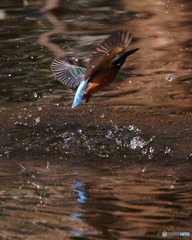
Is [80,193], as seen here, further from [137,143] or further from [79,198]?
[137,143]

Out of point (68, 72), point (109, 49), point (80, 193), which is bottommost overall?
point (80, 193)

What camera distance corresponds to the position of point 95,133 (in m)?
4.57

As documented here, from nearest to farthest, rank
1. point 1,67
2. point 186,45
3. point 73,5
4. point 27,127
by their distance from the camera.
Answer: point 27,127 → point 1,67 → point 186,45 → point 73,5

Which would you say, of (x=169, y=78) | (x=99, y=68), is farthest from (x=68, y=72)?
(x=169, y=78)

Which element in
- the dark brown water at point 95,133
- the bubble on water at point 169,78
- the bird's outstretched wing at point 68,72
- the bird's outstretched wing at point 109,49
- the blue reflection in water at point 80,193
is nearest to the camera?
the dark brown water at point 95,133

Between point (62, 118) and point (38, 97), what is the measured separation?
0.59m

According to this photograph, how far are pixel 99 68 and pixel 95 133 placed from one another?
947mm

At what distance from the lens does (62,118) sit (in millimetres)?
4926

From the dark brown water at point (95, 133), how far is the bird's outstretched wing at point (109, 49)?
0.66 meters

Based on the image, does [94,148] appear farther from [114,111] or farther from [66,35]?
[66,35]

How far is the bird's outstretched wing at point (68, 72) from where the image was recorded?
4.16 meters

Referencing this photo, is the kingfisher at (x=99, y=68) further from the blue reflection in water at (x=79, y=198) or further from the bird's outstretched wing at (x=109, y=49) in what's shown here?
the blue reflection in water at (x=79, y=198)

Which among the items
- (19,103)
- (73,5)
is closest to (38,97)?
(19,103)

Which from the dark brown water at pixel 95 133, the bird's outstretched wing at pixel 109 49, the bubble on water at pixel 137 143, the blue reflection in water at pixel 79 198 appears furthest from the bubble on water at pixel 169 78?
the blue reflection in water at pixel 79 198
